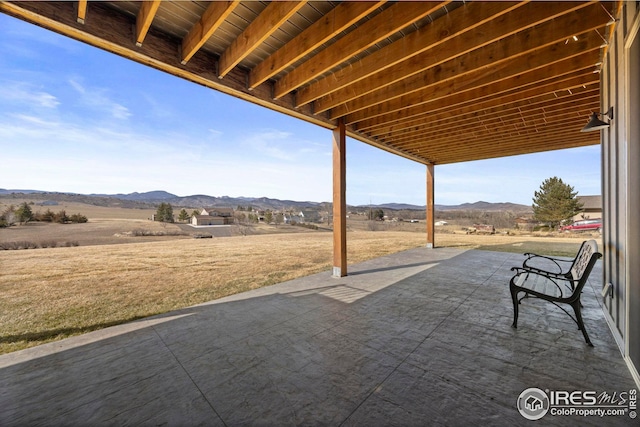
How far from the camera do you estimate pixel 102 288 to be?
4.52 metres

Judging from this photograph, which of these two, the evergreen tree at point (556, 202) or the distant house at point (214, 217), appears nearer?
the evergreen tree at point (556, 202)

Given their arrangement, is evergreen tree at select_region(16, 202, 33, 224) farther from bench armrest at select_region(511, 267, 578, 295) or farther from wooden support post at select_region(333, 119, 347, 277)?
bench armrest at select_region(511, 267, 578, 295)

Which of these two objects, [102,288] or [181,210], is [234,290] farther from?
[181,210]

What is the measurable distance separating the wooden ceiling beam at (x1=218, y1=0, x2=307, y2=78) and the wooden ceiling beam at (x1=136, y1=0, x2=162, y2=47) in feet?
2.55

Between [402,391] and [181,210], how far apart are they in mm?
27836

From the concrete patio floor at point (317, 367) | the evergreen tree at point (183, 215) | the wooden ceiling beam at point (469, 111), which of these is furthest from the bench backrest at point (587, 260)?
the evergreen tree at point (183, 215)

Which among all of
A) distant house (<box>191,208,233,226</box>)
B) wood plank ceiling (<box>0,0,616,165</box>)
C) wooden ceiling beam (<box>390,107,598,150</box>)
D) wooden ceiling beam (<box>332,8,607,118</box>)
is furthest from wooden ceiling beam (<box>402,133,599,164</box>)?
distant house (<box>191,208,233,226</box>)

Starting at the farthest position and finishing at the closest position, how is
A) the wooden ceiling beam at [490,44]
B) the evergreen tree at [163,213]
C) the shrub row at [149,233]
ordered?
the evergreen tree at [163,213]
the shrub row at [149,233]
the wooden ceiling beam at [490,44]

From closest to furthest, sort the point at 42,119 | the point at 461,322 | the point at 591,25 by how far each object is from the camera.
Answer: the point at 591,25 < the point at 461,322 < the point at 42,119

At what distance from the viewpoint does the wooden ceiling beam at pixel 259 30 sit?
205 cm

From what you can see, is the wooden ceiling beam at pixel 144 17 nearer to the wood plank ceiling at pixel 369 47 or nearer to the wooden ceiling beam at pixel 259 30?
the wood plank ceiling at pixel 369 47

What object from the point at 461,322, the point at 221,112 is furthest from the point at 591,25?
the point at 221,112

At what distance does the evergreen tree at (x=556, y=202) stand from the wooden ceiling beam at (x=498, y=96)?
65.9ft

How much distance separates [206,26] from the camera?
2277 mm
